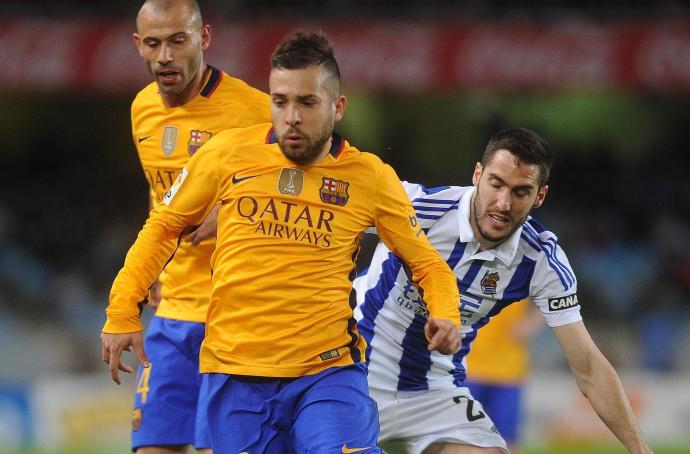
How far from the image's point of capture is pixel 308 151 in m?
4.25

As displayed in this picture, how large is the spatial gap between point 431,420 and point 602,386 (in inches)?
29.3

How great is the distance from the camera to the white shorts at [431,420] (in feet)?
16.4

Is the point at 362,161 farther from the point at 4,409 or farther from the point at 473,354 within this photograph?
the point at 4,409

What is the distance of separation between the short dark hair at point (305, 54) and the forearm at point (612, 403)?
5.12 feet

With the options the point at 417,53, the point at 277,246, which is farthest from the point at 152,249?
the point at 417,53

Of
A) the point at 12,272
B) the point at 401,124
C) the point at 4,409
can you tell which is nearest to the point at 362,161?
the point at 4,409

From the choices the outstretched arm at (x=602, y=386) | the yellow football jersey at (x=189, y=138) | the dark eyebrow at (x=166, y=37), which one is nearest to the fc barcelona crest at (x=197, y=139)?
the yellow football jersey at (x=189, y=138)

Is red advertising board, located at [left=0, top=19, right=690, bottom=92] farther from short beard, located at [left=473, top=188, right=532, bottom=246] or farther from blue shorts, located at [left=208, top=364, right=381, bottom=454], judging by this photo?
blue shorts, located at [left=208, top=364, right=381, bottom=454]

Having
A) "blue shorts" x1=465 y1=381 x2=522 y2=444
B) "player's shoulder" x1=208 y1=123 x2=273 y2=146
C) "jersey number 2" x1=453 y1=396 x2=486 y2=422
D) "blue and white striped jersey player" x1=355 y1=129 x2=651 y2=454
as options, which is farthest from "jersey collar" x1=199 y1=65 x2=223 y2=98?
"blue shorts" x1=465 y1=381 x2=522 y2=444

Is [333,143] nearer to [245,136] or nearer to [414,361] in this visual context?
[245,136]

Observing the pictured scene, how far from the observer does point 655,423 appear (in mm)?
10945

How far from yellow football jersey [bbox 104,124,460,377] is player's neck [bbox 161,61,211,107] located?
88 cm

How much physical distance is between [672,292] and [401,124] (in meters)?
4.71

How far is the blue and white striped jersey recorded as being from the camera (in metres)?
4.89
